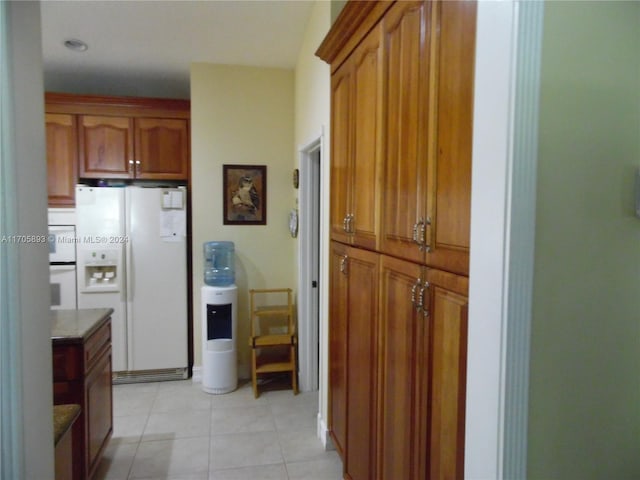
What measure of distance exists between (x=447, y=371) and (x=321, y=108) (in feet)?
6.74

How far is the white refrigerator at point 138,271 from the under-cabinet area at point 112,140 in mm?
283

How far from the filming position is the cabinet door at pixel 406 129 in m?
1.24

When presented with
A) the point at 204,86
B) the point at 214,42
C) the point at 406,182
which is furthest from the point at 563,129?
the point at 204,86

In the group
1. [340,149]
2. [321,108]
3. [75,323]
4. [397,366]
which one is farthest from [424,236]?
[75,323]

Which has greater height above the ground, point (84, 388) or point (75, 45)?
point (75, 45)

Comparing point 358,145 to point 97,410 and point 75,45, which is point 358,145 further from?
point 75,45

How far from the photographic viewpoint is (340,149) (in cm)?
212

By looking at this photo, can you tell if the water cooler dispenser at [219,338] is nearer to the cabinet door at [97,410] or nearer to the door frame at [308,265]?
the door frame at [308,265]

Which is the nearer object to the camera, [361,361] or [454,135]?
[454,135]

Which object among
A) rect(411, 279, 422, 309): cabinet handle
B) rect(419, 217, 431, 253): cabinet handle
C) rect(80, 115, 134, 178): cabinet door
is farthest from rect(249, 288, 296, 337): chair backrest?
rect(419, 217, 431, 253): cabinet handle

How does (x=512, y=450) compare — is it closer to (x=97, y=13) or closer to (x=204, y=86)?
(x=97, y=13)

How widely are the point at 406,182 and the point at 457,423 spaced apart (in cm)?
73

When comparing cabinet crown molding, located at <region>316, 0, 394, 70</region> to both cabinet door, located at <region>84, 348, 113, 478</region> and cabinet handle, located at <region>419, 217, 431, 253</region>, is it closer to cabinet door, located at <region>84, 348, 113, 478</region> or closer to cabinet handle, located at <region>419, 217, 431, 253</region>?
cabinet handle, located at <region>419, 217, 431, 253</region>

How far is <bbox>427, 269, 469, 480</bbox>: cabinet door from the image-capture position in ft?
3.50
